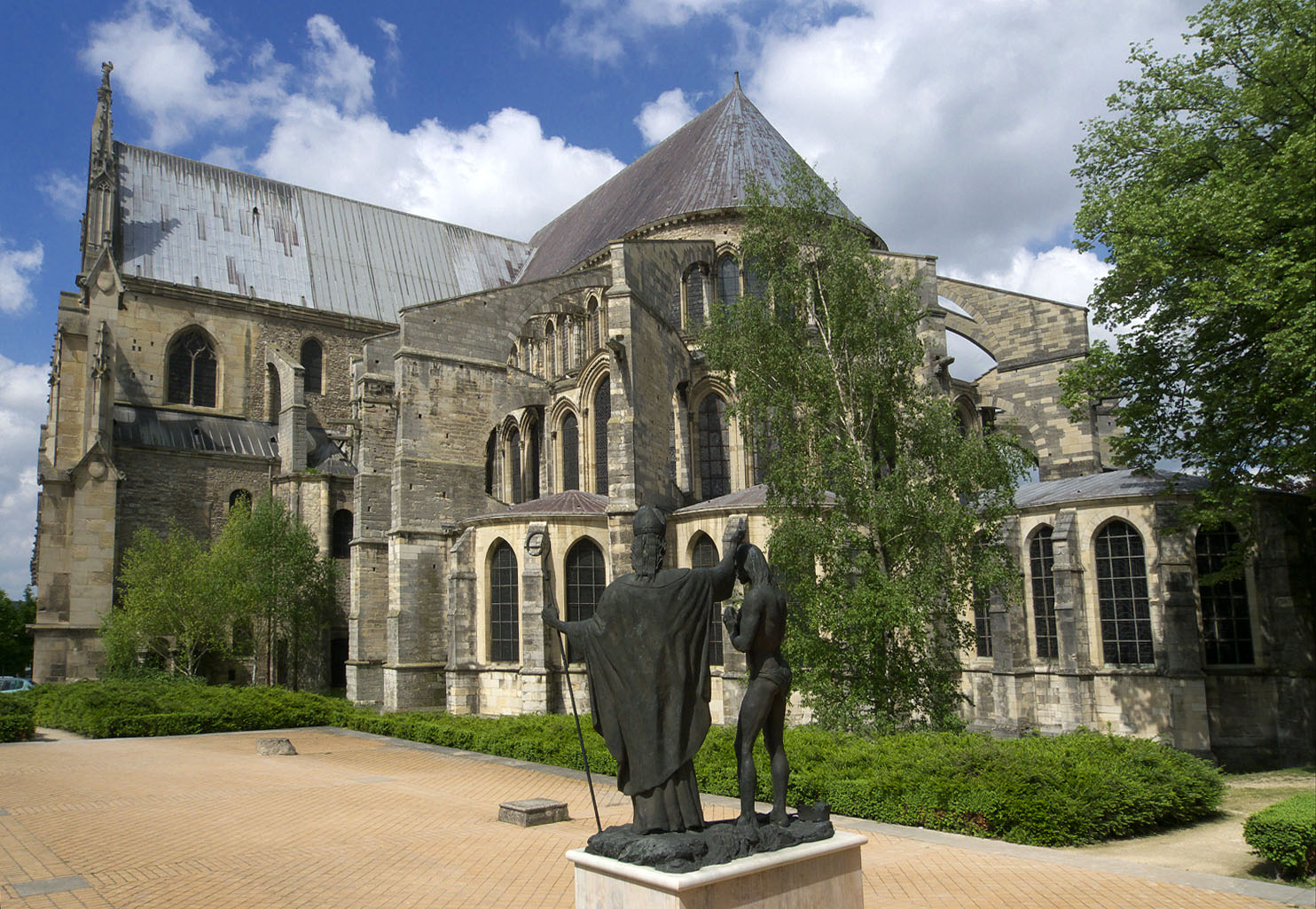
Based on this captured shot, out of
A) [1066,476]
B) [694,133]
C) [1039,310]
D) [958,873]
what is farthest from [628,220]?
[958,873]

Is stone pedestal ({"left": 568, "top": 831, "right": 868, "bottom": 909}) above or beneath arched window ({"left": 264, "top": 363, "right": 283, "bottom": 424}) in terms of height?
beneath

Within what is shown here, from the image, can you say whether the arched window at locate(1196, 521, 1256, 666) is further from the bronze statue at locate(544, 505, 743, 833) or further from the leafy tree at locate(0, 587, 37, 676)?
the leafy tree at locate(0, 587, 37, 676)

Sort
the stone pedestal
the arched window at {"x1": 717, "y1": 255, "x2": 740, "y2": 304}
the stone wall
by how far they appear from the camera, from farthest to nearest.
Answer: the arched window at {"x1": 717, "y1": 255, "x2": 740, "y2": 304}, the stone wall, the stone pedestal

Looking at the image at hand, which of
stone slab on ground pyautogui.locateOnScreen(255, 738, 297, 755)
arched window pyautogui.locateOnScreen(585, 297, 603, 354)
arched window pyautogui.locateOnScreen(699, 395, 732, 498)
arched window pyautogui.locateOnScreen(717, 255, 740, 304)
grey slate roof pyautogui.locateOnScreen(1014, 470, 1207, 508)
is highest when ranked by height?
arched window pyautogui.locateOnScreen(717, 255, 740, 304)

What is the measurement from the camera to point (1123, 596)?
1761 cm

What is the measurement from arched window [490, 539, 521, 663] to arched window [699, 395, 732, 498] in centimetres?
517

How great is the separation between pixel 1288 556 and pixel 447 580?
18.2m

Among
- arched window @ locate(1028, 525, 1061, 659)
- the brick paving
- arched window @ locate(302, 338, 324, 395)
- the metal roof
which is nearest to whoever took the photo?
the brick paving

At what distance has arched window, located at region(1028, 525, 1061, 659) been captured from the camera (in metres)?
18.8

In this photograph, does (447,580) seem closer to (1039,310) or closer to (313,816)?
(313,816)

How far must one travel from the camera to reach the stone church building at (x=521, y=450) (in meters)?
17.2

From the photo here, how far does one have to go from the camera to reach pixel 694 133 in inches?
1307

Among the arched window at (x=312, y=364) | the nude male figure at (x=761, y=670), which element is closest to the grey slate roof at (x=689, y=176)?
the arched window at (x=312, y=364)

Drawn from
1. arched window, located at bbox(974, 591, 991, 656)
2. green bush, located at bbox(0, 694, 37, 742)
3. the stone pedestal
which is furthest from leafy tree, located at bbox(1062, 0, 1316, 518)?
green bush, located at bbox(0, 694, 37, 742)
